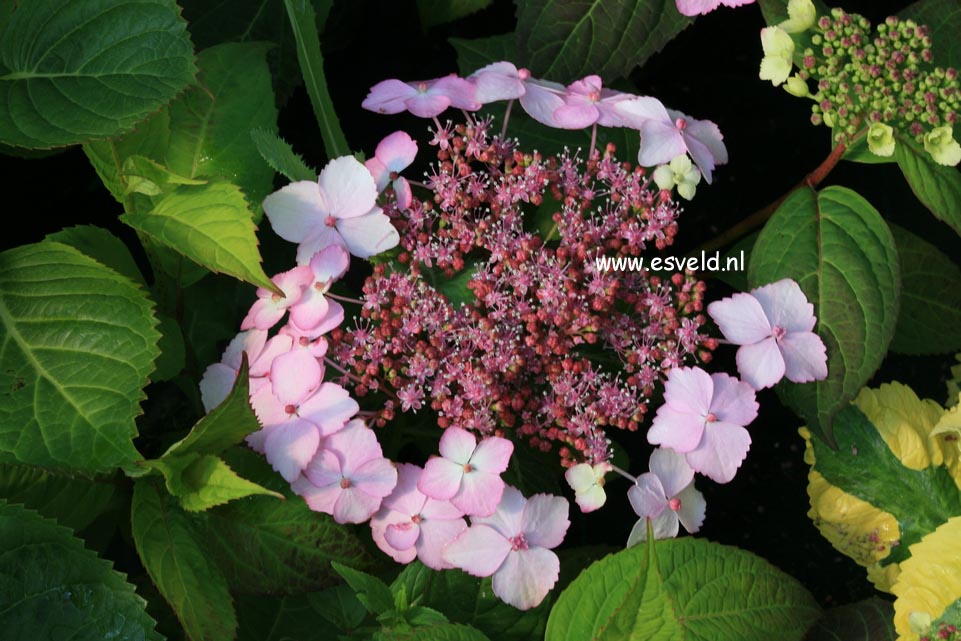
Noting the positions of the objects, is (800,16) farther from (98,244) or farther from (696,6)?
(98,244)

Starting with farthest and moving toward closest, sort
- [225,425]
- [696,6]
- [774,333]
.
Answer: [696,6] → [774,333] → [225,425]

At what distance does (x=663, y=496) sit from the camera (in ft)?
2.69

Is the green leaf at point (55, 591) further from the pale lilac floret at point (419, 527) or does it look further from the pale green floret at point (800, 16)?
the pale green floret at point (800, 16)

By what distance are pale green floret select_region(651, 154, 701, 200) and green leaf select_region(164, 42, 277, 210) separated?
0.32 meters

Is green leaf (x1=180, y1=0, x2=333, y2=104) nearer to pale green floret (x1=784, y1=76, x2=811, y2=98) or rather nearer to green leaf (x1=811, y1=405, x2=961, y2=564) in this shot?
pale green floret (x1=784, y1=76, x2=811, y2=98)

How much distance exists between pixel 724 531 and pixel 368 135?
0.59 m

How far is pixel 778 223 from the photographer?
88 cm

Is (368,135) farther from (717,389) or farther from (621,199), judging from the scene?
(717,389)

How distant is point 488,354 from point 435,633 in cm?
20

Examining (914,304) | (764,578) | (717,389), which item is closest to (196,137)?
(717,389)

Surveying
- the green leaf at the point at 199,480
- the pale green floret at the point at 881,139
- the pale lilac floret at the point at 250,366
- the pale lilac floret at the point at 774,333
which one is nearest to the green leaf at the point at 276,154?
the pale lilac floret at the point at 250,366

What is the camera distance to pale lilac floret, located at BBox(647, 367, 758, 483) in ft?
2.64

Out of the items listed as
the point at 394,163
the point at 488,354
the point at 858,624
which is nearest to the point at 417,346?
the point at 488,354

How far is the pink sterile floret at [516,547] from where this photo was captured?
802 mm
